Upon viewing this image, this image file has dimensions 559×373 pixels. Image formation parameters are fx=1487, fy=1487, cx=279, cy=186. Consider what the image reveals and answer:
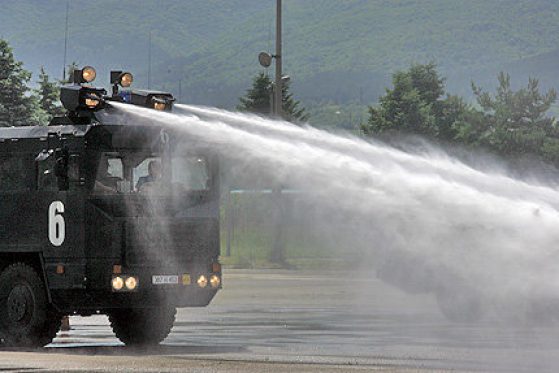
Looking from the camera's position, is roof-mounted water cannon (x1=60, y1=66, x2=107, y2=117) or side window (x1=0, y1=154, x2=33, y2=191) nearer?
roof-mounted water cannon (x1=60, y1=66, x2=107, y2=117)

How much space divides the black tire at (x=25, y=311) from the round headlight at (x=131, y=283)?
1.21 metres

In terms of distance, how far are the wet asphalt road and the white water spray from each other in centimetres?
115

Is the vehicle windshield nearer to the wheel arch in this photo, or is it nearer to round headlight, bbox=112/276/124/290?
round headlight, bbox=112/276/124/290

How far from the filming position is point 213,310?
30.2 meters

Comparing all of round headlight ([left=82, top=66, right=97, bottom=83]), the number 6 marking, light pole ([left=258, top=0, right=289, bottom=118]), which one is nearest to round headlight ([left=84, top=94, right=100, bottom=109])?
round headlight ([left=82, top=66, right=97, bottom=83])

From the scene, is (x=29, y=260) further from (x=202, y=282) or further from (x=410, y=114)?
(x=410, y=114)

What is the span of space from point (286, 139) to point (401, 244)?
17.0 ft

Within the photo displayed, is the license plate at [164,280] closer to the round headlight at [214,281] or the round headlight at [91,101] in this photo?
the round headlight at [214,281]

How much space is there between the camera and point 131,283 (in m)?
20.0

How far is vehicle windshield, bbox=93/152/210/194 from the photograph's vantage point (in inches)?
792

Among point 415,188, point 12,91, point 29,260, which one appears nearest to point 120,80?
point 29,260

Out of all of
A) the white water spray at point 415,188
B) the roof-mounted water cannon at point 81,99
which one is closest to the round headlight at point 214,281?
the white water spray at point 415,188

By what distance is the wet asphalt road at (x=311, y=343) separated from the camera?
57.0 feet

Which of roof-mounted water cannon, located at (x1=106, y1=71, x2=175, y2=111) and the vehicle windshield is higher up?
roof-mounted water cannon, located at (x1=106, y1=71, x2=175, y2=111)
